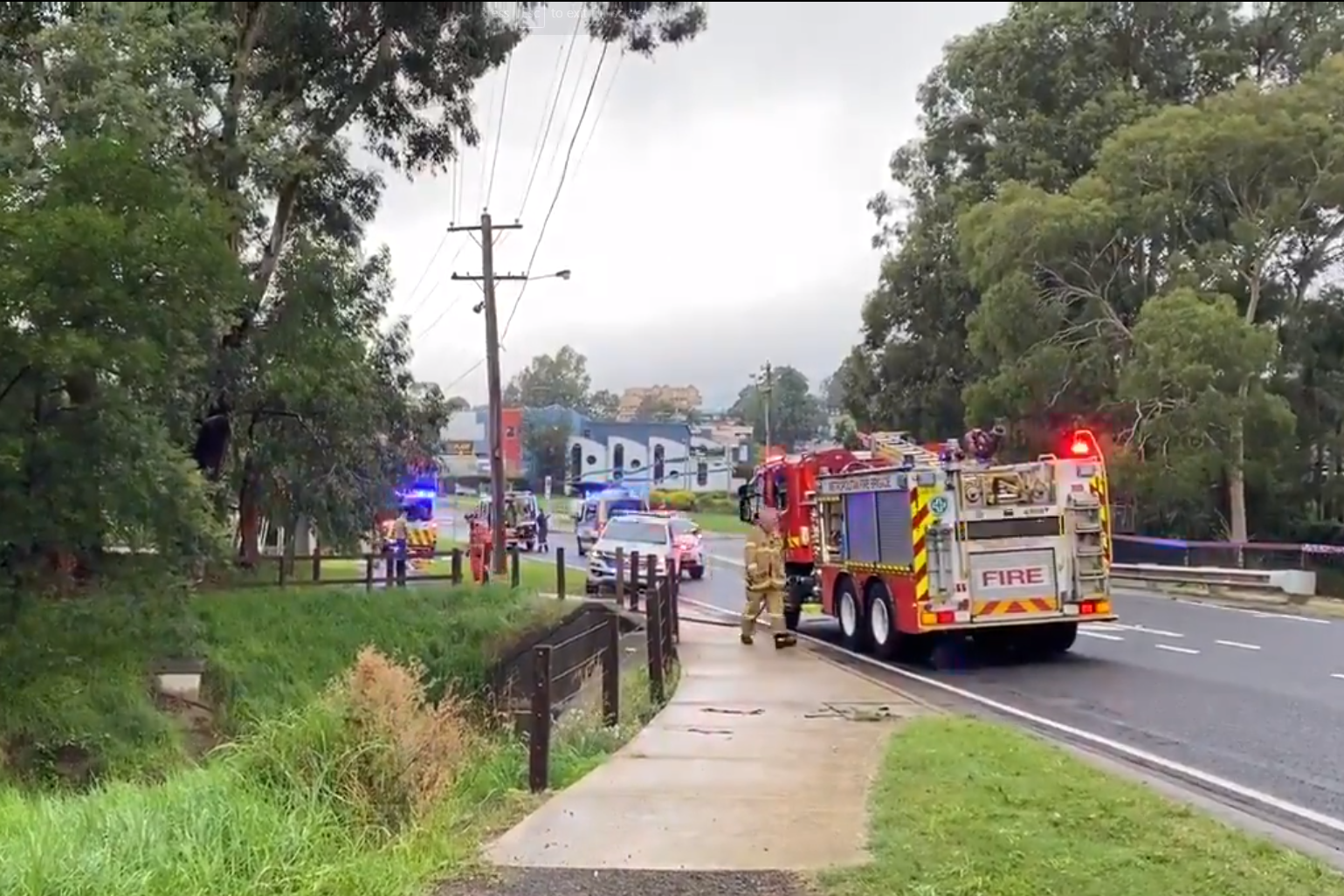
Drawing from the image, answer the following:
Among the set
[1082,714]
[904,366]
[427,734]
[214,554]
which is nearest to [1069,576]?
[1082,714]

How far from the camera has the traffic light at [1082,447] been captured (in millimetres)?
16016

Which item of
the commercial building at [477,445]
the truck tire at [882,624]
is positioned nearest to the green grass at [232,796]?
the truck tire at [882,624]

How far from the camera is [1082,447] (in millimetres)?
16125

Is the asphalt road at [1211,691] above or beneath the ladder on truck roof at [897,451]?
beneath

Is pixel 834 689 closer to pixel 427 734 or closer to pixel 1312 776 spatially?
pixel 1312 776

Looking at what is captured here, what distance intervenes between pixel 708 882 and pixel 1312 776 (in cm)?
510

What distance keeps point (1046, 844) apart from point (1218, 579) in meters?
21.9

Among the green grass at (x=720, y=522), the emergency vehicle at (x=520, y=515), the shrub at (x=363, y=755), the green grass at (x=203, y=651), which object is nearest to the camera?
the shrub at (x=363, y=755)

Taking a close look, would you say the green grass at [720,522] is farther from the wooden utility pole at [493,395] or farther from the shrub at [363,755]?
the shrub at [363,755]

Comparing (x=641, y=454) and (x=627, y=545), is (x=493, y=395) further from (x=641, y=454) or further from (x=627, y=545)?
(x=641, y=454)

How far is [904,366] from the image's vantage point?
4172cm

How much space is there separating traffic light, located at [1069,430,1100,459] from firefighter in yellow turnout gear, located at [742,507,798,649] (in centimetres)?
377

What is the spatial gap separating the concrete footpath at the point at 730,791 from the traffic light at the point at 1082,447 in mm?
4554

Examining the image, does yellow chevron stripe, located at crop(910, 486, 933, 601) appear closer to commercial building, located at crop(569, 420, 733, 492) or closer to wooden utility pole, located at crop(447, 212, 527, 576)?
wooden utility pole, located at crop(447, 212, 527, 576)
